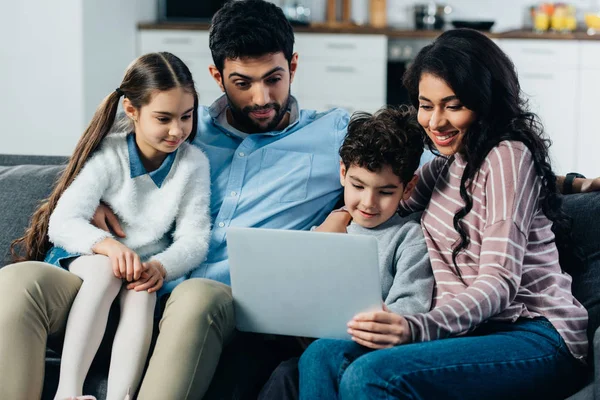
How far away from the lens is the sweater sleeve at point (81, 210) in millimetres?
1978

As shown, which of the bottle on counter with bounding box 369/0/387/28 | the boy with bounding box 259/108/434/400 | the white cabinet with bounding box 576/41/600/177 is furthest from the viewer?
the bottle on counter with bounding box 369/0/387/28

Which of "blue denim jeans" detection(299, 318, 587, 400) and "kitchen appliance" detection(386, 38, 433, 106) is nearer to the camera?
"blue denim jeans" detection(299, 318, 587, 400)

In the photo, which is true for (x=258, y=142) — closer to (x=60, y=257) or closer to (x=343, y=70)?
(x=60, y=257)

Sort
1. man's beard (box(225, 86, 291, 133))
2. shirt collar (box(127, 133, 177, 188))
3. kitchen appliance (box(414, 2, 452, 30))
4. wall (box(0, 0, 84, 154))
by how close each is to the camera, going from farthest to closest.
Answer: kitchen appliance (box(414, 2, 452, 30)) → wall (box(0, 0, 84, 154)) → man's beard (box(225, 86, 291, 133)) → shirt collar (box(127, 133, 177, 188))

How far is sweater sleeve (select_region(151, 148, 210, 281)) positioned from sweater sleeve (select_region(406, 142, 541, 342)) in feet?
1.97

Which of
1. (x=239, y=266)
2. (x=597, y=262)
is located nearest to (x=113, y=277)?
(x=239, y=266)

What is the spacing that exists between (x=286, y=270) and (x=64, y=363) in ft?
1.64

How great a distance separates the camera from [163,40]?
210 inches

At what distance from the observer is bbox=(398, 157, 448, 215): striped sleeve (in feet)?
6.59

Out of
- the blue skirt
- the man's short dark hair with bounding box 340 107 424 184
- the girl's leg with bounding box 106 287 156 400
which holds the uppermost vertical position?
the man's short dark hair with bounding box 340 107 424 184

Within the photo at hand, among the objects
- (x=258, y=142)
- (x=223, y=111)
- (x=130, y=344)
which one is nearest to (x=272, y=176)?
(x=258, y=142)

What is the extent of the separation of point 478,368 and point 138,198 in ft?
2.97

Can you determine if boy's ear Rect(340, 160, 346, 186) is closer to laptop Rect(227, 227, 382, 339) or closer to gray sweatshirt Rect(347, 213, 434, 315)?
gray sweatshirt Rect(347, 213, 434, 315)

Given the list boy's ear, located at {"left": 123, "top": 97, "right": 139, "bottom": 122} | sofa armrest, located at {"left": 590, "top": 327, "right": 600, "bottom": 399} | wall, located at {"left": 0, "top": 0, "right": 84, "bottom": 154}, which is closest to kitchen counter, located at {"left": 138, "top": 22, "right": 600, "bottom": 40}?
wall, located at {"left": 0, "top": 0, "right": 84, "bottom": 154}
